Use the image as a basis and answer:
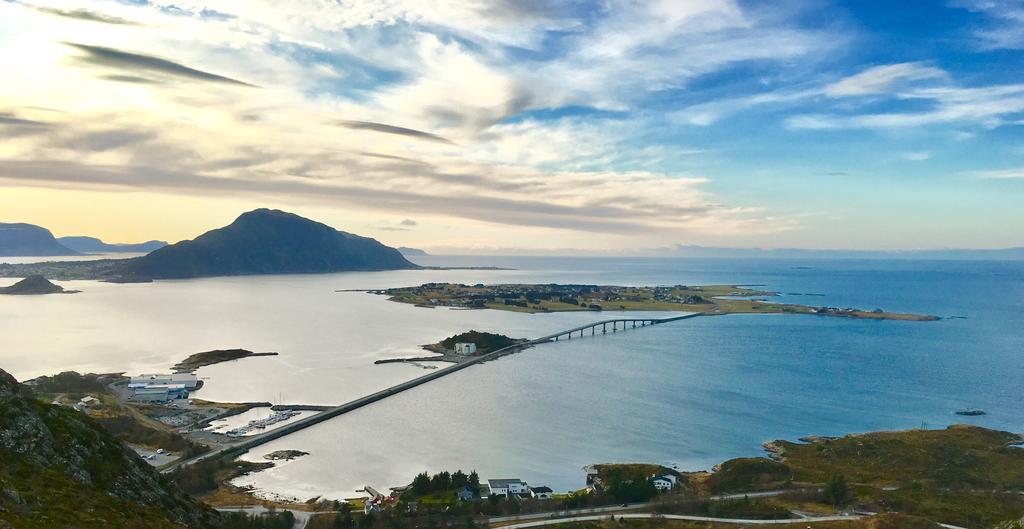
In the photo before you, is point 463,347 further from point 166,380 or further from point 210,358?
point 166,380

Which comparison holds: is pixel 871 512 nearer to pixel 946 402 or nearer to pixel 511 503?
pixel 511 503

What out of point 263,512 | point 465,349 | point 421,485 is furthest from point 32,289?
point 421,485

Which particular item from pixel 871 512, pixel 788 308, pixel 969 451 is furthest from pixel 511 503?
pixel 788 308

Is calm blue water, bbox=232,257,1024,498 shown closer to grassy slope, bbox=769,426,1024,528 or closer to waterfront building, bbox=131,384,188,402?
grassy slope, bbox=769,426,1024,528

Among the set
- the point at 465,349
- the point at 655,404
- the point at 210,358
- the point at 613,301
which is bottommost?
the point at 655,404

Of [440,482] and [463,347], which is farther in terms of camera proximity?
[463,347]

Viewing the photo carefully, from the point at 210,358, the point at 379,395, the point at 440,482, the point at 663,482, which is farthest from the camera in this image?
the point at 210,358

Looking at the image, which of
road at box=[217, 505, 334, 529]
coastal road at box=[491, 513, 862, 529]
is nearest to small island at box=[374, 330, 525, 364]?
road at box=[217, 505, 334, 529]
